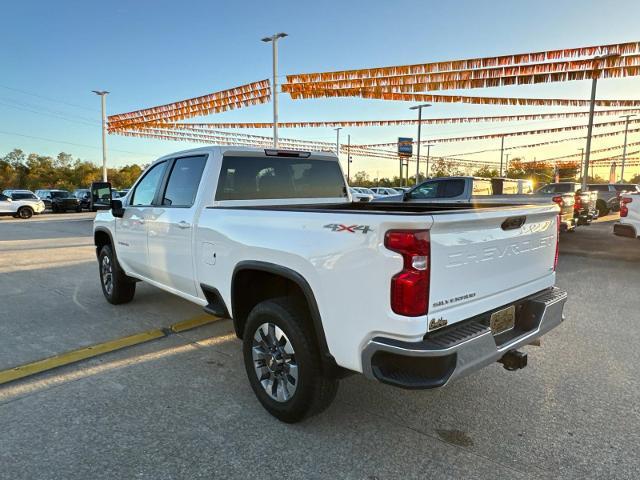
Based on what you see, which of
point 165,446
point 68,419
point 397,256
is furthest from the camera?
point 68,419

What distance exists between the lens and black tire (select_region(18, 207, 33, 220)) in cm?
2486

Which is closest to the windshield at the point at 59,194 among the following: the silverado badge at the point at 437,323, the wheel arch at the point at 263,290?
the wheel arch at the point at 263,290

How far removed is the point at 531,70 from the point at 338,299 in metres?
14.6

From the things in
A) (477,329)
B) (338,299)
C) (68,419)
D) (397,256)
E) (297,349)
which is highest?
(397,256)

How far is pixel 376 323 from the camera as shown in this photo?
7.46 feet

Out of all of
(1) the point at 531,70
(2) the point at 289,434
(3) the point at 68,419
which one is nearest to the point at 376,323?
(2) the point at 289,434

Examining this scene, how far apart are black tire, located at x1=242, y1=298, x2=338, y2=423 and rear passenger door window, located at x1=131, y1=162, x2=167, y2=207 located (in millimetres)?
2395

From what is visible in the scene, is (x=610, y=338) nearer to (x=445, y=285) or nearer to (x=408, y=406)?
(x=408, y=406)

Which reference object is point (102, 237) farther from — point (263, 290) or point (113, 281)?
point (263, 290)

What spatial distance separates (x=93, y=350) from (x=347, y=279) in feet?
10.1

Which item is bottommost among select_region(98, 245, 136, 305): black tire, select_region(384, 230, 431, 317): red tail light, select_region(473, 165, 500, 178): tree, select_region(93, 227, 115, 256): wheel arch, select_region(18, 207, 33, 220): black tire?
select_region(18, 207, 33, 220): black tire

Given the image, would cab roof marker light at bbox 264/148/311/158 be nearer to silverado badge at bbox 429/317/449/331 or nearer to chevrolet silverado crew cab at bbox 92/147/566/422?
chevrolet silverado crew cab at bbox 92/147/566/422

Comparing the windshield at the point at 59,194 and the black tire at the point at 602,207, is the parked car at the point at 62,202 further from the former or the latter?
the black tire at the point at 602,207

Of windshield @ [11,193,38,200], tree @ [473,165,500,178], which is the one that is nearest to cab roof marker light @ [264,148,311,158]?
windshield @ [11,193,38,200]
